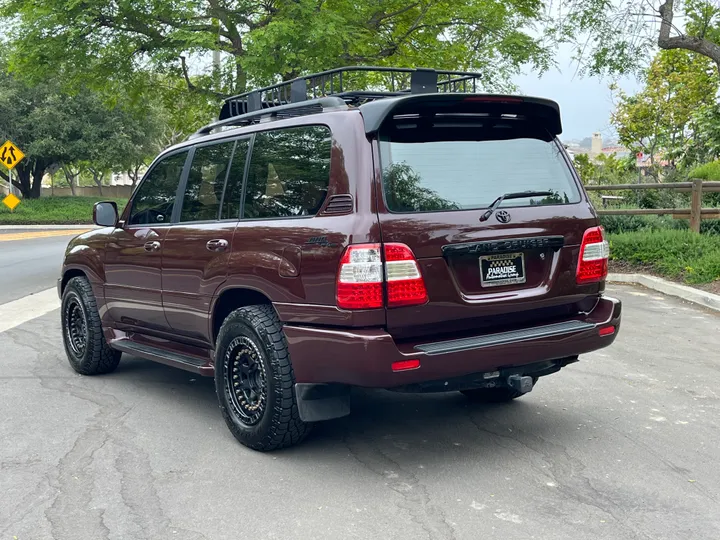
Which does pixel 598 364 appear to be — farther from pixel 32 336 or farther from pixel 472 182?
pixel 32 336

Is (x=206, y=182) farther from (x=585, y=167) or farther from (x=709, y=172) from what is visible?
(x=585, y=167)

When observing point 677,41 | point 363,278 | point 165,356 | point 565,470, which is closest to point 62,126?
point 677,41

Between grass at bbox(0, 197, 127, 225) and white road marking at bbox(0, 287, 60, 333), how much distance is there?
25.6 meters

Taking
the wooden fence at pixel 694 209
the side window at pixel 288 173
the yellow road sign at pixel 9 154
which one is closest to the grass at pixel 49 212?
the yellow road sign at pixel 9 154

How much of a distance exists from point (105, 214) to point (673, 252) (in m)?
8.98

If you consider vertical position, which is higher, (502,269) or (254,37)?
(254,37)

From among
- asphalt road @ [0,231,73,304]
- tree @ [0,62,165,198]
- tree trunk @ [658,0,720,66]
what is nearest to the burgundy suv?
asphalt road @ [0,231,73,304]

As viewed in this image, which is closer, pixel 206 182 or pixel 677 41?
pixel 206 182

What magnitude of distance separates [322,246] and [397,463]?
132 cm

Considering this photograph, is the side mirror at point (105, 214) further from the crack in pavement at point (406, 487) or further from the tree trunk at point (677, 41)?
the tree trunk at point (677, 41)

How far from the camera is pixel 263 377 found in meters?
4.61

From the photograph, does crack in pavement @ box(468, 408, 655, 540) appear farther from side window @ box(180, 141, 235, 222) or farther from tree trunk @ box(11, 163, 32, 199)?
tree trunk @ box(11, 163, 32, 199)

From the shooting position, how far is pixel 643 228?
13789 mm

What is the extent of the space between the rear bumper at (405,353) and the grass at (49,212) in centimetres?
3399
